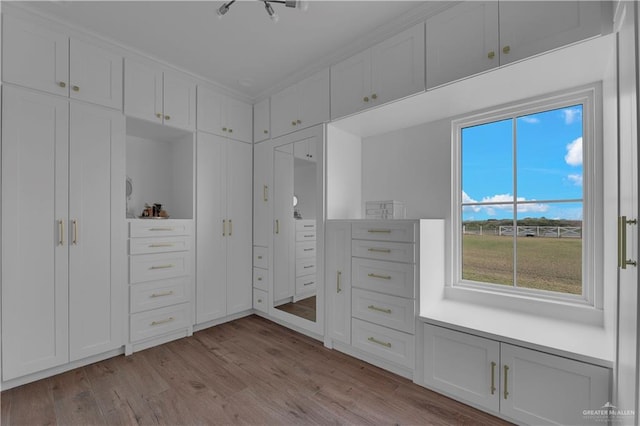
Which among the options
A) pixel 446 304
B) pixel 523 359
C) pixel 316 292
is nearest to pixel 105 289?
pixel 316 292

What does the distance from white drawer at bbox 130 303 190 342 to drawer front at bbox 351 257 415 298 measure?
1.79m

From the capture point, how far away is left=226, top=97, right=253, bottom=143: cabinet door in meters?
3.27

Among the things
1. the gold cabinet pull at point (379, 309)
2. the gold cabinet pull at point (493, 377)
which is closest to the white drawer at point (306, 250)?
the gold cabinet pull at point (379, 309)

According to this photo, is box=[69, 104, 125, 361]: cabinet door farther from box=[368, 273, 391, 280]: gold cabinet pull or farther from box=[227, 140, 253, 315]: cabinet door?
box=[368, 273, 391, 280]: gold cabinet pull

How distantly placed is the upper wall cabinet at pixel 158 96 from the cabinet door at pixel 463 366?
298cm

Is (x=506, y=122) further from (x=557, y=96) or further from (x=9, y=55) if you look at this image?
(x=9, y=55)

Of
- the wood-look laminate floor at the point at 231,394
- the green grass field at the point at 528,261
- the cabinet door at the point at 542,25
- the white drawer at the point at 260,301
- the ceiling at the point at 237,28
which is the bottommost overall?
the wood-look laminate floor at the point at 231,394

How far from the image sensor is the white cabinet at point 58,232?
1.96m

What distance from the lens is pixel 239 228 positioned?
3355mm

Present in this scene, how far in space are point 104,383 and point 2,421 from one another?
1.64 ft

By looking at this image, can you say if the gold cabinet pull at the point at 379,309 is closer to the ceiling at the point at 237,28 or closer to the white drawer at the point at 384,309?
the white drawer at the point at 384,309

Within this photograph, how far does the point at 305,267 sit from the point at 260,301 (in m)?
0.92

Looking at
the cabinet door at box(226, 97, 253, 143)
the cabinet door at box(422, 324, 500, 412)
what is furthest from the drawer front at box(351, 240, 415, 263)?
the cabinet door at box(226, 97, 253, 143)

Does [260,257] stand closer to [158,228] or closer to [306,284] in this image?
[306,284]
